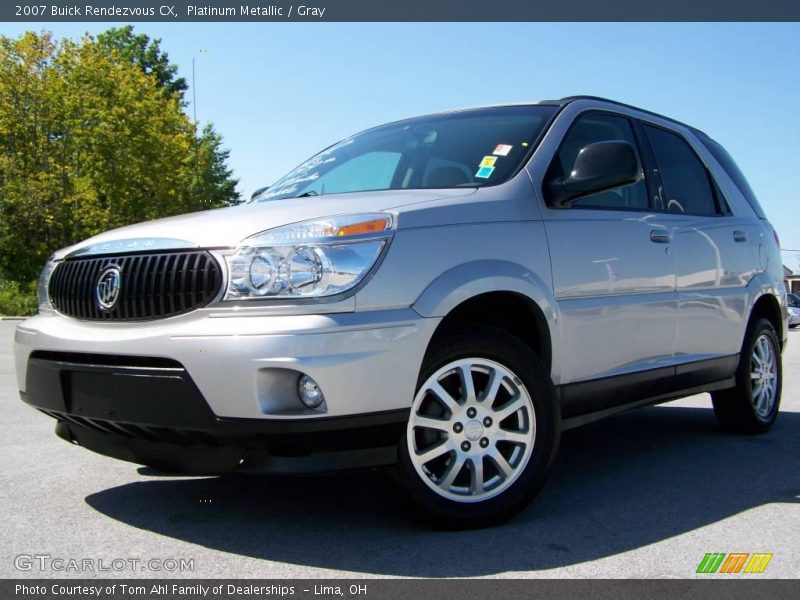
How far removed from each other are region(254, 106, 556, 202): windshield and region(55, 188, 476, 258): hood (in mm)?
394

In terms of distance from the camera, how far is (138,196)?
36.5m

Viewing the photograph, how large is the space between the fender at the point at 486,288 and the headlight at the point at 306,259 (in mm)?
279

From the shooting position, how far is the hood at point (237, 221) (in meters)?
3.18

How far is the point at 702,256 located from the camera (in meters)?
4.85

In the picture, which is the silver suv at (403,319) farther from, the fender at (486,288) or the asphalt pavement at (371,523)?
the asphalt pavement at (371,523)

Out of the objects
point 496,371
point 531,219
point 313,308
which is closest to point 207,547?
point 313,308

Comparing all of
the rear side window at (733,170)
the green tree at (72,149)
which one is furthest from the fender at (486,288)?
the green tree at (72,149)

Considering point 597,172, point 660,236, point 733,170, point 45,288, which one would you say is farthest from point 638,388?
point 45,288

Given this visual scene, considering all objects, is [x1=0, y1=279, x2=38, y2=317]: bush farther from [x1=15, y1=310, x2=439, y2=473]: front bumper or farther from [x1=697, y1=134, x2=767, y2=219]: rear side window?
[x1=15, y1=310, x2=439, y2=473]: front bumper

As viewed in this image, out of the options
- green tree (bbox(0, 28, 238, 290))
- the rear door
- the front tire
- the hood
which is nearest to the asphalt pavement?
the front tire

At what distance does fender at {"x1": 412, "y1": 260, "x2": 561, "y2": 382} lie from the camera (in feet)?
10.5

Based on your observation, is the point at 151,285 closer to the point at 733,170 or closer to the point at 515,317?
the point at 515,317

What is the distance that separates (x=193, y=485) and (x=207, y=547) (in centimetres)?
107
